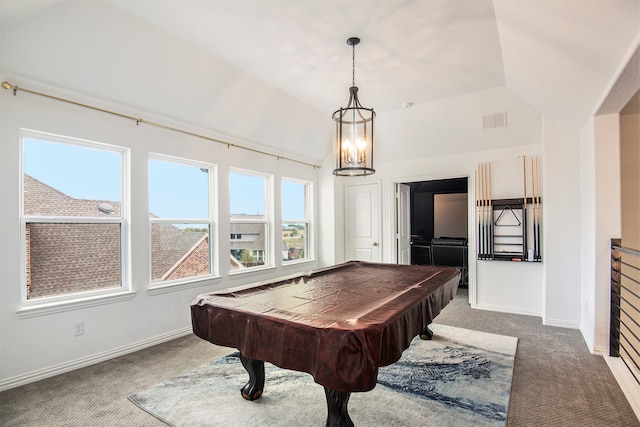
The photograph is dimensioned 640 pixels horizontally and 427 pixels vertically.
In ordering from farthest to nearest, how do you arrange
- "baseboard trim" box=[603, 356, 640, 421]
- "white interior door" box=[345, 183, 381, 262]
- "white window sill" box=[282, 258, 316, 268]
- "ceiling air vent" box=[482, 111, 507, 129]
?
1. "white interior door" box=[345, 183, 381, 262]
2. "white window sill" box=[282, 258, 316, 268]
3. "ceiling air vent" box=[482, 111, 507, 129]
4. "baseboard trim" box=[603, 356, 640, 421]

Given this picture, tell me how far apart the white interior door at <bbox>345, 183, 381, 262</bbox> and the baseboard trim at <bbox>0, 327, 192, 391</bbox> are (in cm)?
332

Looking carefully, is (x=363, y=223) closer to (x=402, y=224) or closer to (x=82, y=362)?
(x=402, y=224)

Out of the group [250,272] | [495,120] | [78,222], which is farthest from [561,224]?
[78,222]

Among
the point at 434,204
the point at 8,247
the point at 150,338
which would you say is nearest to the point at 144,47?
the point at 8,247

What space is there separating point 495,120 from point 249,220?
11.9ft

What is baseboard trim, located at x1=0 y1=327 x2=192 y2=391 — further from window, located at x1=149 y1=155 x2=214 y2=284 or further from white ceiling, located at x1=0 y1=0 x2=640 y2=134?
white ceiling, located at x1=0 y1=0 x2=640 y2=134

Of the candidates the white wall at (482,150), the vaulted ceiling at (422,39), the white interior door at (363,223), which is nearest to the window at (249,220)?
the vaulted ceiling at (422,39)

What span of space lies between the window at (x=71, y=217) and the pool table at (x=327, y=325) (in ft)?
5.10

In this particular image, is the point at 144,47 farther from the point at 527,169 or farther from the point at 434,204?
the point at 434,204

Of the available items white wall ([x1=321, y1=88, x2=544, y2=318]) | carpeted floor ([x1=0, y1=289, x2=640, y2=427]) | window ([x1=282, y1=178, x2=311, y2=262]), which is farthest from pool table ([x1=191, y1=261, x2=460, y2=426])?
window ([x1=282, y1=178, x2=311, y2=262])

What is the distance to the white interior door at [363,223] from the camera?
580cm

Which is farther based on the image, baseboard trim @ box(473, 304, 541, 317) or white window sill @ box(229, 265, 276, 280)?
baseboard trim @ box(473, 304, 541, 317)

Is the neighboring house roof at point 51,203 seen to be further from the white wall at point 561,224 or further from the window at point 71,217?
the white wall at point 561,224

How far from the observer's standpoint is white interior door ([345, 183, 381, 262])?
580 cm
